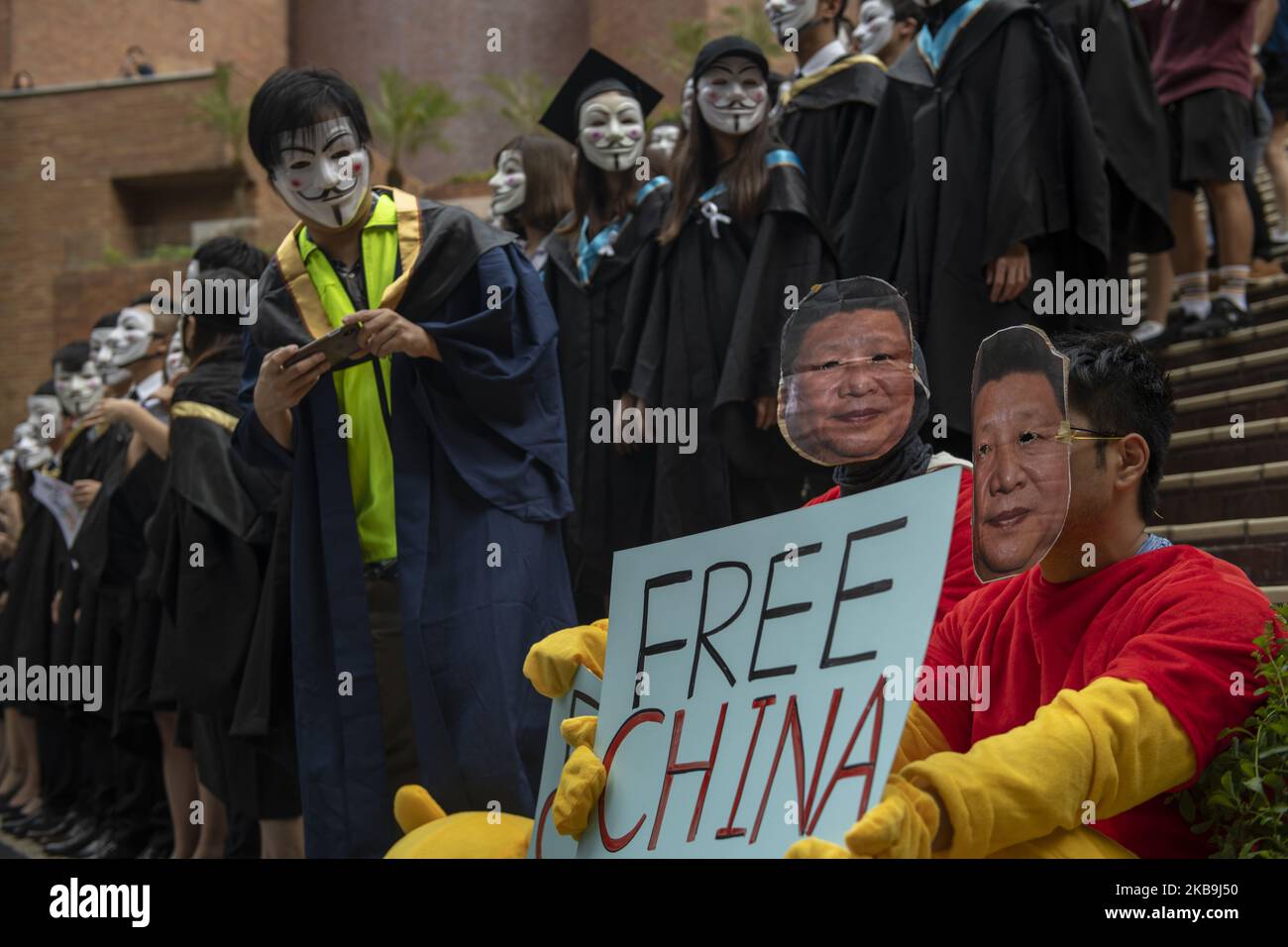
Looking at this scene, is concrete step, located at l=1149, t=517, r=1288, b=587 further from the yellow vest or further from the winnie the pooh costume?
the winnie the pooh costume

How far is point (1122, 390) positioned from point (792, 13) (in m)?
3.58

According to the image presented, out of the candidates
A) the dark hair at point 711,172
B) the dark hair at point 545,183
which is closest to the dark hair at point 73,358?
the dark hair at point 545,183

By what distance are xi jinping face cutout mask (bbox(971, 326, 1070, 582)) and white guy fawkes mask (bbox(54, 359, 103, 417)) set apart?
264 inches

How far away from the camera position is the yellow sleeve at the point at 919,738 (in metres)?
2.18

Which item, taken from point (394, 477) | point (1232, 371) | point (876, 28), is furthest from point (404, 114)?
point (394, 477)

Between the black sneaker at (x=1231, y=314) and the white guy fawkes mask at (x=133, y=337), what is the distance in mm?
4550

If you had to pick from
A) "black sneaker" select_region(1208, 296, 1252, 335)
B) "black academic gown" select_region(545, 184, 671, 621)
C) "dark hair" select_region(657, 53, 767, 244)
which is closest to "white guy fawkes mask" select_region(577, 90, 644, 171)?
"black academic gown" select_region(545, 184, 671, 621)

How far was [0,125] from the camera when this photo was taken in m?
20.3

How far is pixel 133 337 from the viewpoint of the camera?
7.18m

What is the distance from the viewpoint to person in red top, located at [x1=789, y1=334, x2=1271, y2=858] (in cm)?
173

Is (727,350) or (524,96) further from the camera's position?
(524,96)

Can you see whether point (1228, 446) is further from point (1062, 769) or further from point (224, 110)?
point (224, 110)
